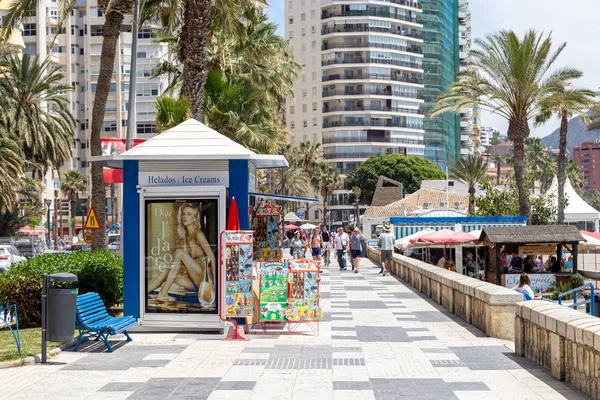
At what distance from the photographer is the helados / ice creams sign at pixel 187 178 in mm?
13711

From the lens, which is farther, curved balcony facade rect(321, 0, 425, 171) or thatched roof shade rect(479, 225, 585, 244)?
curved balcony facade rect(321, 0, 425, 171)

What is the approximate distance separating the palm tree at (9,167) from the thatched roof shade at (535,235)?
27.7m

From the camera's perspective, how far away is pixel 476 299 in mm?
13727

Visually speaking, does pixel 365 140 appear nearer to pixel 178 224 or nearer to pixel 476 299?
pixel 476 299

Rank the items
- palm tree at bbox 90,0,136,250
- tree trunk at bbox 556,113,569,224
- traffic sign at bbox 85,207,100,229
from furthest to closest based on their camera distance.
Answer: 1. tree trunk at bbox 556,113,569,224
2. traffic sign at bbox 85,207,100,229
3. palm tree at bbox 90,0,136,250

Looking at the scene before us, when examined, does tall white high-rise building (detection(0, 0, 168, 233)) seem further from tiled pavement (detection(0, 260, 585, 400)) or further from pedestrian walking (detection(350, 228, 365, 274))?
tiled pavement (detection(0, 260, 585, 400))

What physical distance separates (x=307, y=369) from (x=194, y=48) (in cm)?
1316

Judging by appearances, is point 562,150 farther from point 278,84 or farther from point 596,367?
point 596,367

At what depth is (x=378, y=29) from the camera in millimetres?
119875

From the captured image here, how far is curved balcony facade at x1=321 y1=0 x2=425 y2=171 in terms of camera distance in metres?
120

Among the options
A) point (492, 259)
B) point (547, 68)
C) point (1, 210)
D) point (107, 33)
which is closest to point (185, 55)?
point (107, 33)

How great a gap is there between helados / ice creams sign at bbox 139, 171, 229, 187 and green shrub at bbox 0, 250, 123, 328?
9.26 feet

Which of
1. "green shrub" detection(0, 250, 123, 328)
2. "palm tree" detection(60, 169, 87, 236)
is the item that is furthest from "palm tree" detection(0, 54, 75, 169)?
"green shrub" detection(0, 250, 123, 328)

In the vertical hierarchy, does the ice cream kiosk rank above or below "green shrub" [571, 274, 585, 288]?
above
